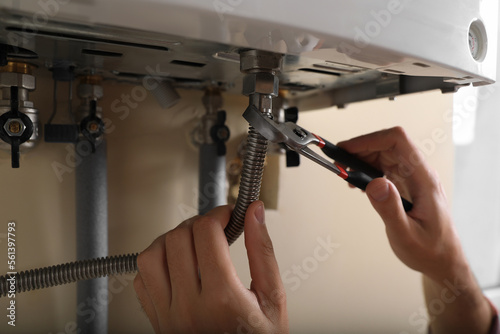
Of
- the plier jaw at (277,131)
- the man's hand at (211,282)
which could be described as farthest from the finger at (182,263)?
the plier jaw at (277,131)

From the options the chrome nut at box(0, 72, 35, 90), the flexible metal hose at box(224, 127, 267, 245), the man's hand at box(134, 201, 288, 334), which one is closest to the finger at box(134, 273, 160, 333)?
the man's hand at box(134, 201, 288, 334)

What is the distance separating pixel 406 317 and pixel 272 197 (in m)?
0.44

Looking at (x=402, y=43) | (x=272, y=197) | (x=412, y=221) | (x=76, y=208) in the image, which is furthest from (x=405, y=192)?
(x=76, y=208)

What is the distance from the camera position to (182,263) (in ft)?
1.13

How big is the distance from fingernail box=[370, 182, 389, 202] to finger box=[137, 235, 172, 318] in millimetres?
232

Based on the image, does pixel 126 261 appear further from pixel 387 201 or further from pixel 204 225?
pixel 387 201

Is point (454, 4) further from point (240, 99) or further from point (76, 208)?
point (76, 208)

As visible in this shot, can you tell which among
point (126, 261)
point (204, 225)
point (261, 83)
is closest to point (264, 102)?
point (261, 83)

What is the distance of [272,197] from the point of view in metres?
0.69

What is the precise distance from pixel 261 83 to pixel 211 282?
17cm

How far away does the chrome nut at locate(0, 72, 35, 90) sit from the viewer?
40 centimetres

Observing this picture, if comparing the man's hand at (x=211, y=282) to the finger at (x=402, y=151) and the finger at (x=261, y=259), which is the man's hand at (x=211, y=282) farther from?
the finger at (x=402, y=151)

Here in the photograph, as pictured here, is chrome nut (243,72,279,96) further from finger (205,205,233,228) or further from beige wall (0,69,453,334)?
beige wall (0,69,453,334)

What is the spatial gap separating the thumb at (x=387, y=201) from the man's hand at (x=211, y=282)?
0.50ft
